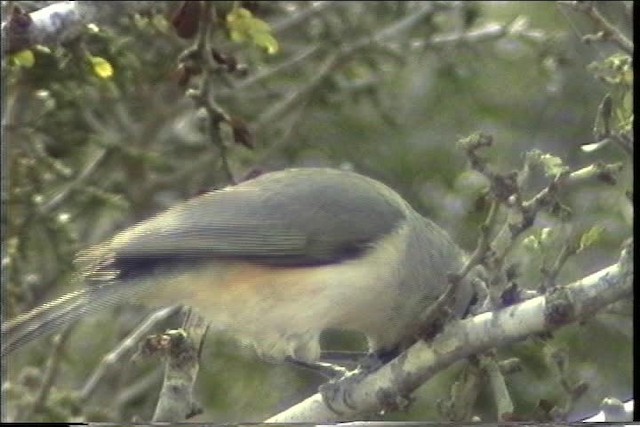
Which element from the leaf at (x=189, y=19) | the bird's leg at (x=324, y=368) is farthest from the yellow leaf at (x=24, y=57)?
the bird's leg at (x=324, y=368)

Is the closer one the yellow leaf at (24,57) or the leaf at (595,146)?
the leaf at (595,146)

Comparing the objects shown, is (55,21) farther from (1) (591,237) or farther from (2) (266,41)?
(1) (591,237)

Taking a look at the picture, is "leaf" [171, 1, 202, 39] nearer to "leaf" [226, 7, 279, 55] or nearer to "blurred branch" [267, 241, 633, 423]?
"leaf" [226, 7, 279, 55]

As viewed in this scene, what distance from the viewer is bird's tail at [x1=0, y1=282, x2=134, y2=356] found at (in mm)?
1298

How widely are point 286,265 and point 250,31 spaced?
35cm

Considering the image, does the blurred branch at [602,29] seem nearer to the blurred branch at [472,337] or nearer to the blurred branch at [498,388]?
the blurred branch at [472,337]

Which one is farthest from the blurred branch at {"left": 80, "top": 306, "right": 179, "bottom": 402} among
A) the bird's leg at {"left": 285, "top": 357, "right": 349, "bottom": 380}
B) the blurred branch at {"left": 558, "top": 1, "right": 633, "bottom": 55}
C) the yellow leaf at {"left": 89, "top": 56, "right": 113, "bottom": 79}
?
the blurred branch at {"left": 558, "top": 1, "right": 633, "bottom": 55}

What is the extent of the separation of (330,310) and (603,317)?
1.11ft

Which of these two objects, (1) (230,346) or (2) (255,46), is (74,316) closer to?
(1) (230,346)

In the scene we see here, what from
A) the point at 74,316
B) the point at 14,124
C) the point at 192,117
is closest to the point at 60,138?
the point at 14,124

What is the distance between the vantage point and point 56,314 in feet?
4.38

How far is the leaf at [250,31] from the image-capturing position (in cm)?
Result: 145

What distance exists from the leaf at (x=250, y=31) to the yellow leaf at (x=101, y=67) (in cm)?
17

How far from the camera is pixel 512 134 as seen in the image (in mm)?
A: 1369
